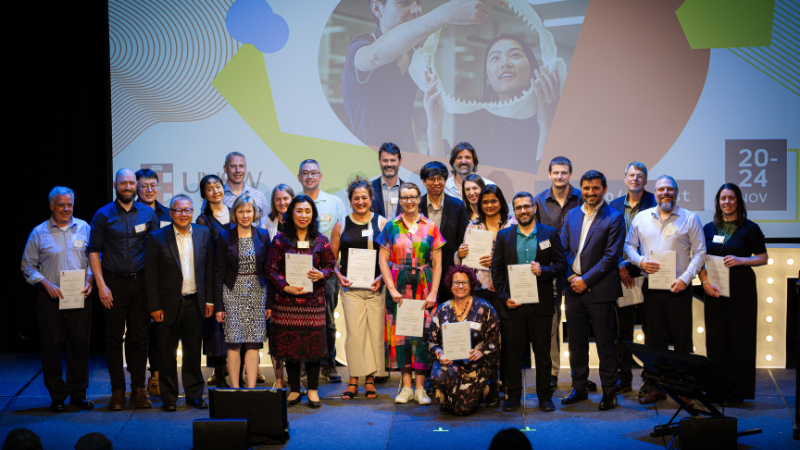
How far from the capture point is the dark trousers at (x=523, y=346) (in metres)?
4.53

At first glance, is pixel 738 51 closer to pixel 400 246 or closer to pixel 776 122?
pixel 776 122

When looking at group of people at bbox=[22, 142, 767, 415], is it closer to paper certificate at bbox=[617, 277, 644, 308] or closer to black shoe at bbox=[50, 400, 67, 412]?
black shoe at bbox=[50, 400, 67, 412]

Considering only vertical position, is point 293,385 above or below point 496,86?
below

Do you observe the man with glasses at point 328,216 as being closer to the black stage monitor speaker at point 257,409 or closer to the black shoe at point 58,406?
the black stage monitor speaker at point 257,409

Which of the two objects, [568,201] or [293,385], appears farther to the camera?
[568,201]

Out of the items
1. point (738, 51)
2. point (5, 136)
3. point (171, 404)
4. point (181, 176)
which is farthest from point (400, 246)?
point (5, 136)

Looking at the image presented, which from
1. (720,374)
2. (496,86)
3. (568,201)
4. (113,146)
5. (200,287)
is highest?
(496,86)

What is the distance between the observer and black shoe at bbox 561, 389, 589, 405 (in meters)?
4.66

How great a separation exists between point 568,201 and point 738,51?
248 centimetres

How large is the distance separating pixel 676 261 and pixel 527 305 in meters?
1.19

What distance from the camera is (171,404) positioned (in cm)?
467

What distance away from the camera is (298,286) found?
454 centimetres

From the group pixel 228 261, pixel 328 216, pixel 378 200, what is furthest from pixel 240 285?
pixel 378 200

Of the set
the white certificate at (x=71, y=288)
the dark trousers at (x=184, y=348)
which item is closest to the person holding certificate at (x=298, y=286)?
the dark trousers at (x=184, y=348)
